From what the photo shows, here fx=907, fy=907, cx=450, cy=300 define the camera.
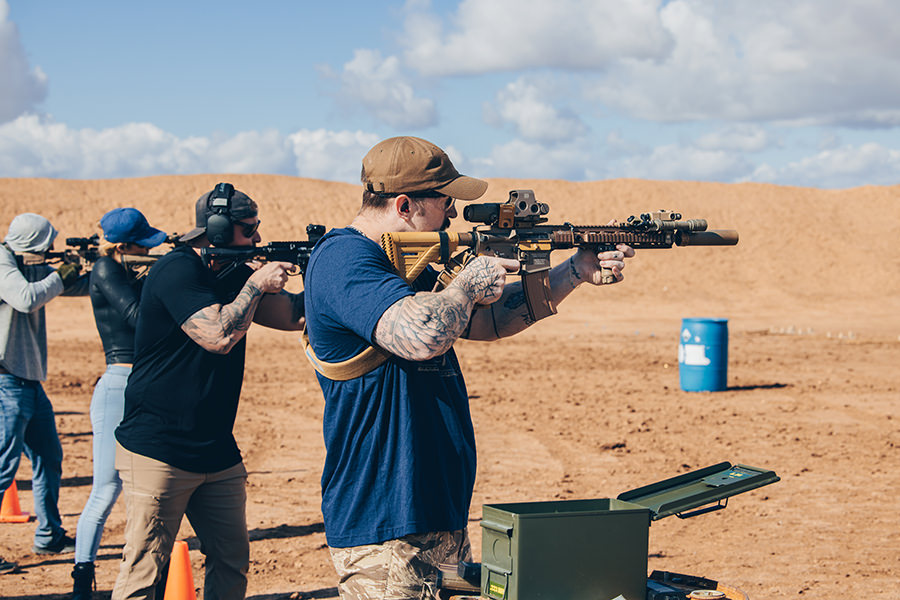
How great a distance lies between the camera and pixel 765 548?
21.6 ft

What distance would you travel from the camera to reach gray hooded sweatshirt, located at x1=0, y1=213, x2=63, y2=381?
5812 mm

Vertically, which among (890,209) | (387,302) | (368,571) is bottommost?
(368,571)

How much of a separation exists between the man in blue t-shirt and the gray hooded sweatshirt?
12.3 ft

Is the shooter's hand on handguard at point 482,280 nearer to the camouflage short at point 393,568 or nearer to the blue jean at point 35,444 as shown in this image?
the camouflage short at point 393,568

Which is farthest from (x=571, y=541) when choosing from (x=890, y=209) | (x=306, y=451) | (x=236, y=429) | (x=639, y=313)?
Answer: (x=890, y=209)

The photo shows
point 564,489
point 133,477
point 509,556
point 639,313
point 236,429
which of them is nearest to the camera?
point 509,556

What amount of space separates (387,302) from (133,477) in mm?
2001

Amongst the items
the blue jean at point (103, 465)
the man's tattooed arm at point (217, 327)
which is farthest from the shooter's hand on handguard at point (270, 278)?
the blue jean at point (103, 465)

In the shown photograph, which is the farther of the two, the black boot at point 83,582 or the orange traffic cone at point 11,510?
the orange traffic cone at point 11,510

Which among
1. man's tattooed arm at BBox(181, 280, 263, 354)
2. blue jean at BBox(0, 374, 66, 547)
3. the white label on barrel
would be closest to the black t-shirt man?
man's tattooed arm at BBox(181, 280, 263, 354)

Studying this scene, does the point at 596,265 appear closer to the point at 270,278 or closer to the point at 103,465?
the point at 270,278

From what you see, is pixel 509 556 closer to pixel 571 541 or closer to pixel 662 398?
pixel 571 541

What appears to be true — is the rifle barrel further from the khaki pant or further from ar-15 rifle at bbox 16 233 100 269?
ar-15 rifle at bbox 16 233 100 269

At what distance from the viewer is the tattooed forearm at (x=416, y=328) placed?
2537 millimetres
